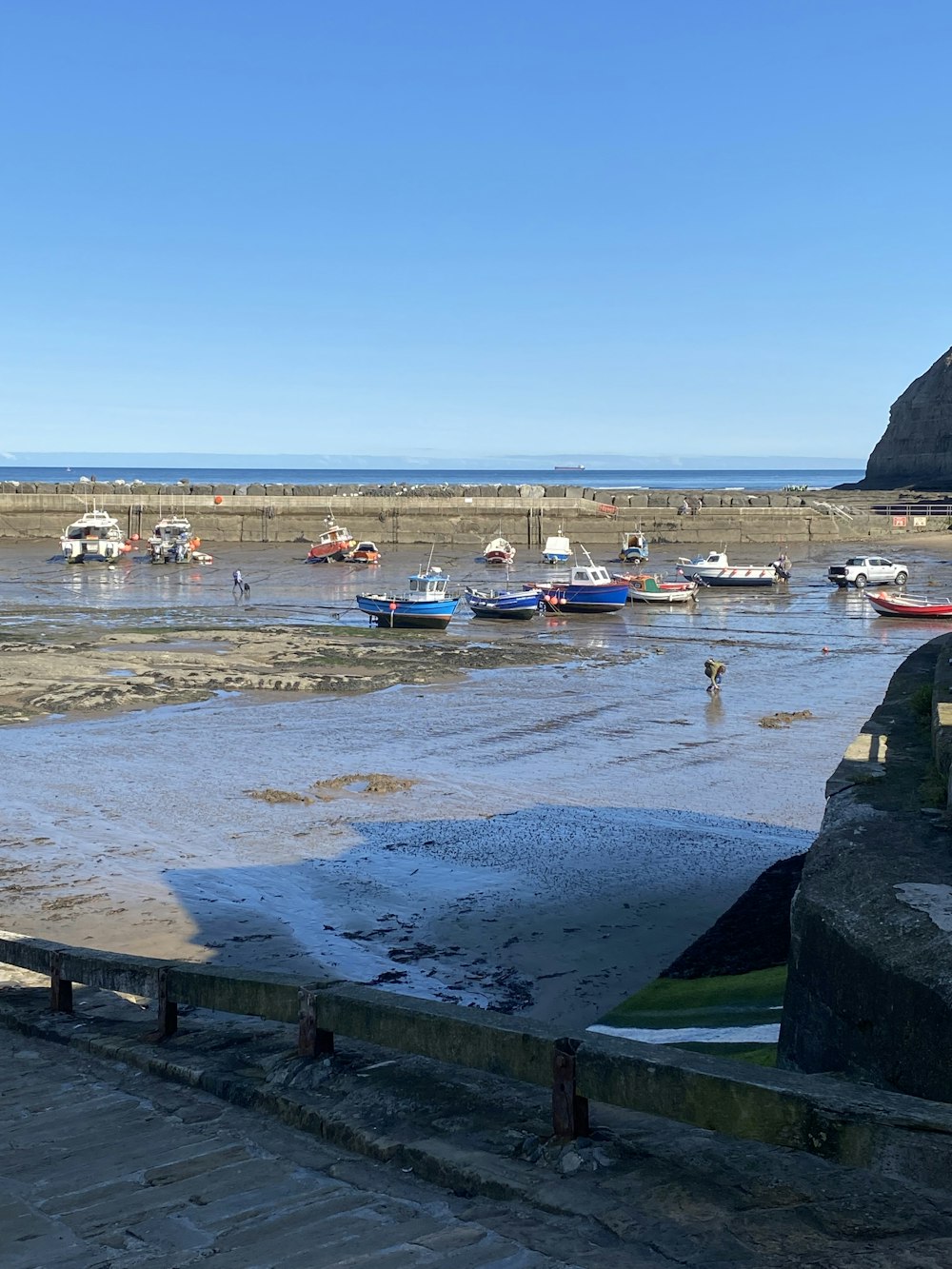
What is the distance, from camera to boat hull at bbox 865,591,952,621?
4919 cm

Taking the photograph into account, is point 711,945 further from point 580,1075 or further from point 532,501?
point 532,501

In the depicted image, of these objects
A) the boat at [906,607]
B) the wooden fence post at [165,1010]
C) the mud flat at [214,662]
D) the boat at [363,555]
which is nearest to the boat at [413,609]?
the mud flat at [214,662]

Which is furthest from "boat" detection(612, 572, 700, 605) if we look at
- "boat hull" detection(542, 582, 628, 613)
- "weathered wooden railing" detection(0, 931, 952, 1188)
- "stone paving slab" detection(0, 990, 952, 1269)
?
"stone paving slab" detection(0, 990, 952, 1269)

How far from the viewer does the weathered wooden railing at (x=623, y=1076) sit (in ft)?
14.3

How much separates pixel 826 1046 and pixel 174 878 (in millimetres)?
10119

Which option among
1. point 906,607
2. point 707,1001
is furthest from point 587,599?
point 707,1001

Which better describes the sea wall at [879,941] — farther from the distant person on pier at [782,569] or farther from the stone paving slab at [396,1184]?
the distant person on pier at [782,569]

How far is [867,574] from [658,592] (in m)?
12.1

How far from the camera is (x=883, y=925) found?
6387 millimetres

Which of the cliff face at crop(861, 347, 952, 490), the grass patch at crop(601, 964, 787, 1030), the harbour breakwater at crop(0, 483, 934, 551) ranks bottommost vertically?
the grass patch at crop(601, 964, 787, 1030)

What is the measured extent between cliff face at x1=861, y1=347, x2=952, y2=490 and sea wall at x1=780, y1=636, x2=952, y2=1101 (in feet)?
370

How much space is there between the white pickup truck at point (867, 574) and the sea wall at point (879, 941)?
52.1 m

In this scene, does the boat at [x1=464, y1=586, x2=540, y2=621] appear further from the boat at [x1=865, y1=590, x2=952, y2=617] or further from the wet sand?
the boat at [x1=865, y1=590, x2=952, y2=617]

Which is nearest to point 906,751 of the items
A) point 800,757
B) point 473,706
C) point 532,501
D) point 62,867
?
point 62,867
